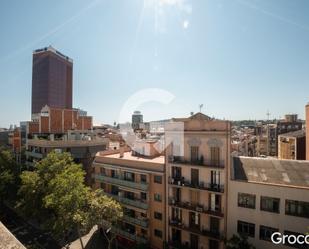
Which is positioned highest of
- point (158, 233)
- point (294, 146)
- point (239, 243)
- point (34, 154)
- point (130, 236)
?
point (294, 146)

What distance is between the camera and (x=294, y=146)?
51.1 metres

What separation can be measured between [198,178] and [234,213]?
5344 millimetres

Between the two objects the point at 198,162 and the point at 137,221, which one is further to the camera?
the point at 137,221

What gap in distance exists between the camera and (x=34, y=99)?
482ft

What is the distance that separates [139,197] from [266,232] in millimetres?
15864

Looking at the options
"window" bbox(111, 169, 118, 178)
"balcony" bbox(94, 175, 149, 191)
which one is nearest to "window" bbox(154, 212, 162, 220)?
"balcony" bbox(94, 175, 149, 191)

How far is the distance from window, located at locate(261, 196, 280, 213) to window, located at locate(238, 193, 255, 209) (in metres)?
0.95

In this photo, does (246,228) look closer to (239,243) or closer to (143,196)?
(239,243)

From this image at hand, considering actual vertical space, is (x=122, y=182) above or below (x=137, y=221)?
above

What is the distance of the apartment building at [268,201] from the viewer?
21.4 meters

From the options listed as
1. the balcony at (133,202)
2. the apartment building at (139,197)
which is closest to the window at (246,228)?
the apartment building at (139,197)

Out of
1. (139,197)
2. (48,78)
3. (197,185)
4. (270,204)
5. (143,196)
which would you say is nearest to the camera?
(270,204)

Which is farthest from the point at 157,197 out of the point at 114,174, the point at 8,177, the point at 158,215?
the point at 8,177

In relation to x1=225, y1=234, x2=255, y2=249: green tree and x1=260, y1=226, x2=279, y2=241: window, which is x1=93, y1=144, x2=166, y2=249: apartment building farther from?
x1=260, y1=226, x2=279, y2=241: window
